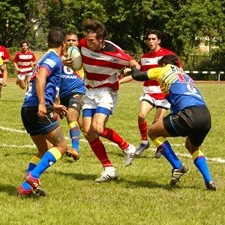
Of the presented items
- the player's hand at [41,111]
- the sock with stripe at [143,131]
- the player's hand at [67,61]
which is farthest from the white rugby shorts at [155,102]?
the player's hand at [41,111]

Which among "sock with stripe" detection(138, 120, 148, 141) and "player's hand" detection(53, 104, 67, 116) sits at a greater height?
"player's hand" detection(53, 104, 67, 116)

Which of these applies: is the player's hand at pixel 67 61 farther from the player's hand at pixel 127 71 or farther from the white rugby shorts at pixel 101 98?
the player's hand at pixel 127 71

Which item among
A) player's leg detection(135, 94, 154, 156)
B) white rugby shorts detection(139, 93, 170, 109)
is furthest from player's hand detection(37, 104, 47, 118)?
white rugby shorts detection(139, 93, 170, 109)

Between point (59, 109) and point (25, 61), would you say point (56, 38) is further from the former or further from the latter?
point (25, 61)

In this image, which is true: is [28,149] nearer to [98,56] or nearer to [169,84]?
[98,56]

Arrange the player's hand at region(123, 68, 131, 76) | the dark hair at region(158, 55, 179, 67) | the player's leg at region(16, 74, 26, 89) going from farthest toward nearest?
the player's leg at region(16, 74, 26, 89) → the player's hand at region(123, 68, 131, 76) → the dark hair at region(158, 55, 179, 67)

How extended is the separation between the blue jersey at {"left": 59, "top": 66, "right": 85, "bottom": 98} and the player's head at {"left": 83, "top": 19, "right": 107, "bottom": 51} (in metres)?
2.29

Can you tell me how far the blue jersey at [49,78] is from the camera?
6859mm

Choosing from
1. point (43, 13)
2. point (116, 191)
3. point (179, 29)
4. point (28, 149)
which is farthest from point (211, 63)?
point (116, 191)

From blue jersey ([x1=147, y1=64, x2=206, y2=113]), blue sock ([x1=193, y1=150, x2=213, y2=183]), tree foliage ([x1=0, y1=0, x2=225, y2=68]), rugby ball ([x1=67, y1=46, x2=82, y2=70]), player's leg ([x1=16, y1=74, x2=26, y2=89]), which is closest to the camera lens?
blue jersey ([x1=147, y1=64, x2=206, y2=113])

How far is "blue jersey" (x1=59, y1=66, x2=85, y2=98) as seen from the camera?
34.0 feet

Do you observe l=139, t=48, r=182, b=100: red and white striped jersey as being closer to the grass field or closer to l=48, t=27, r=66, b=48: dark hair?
the grass field

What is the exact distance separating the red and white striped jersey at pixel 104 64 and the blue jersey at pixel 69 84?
186cm

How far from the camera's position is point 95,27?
7918 mm
